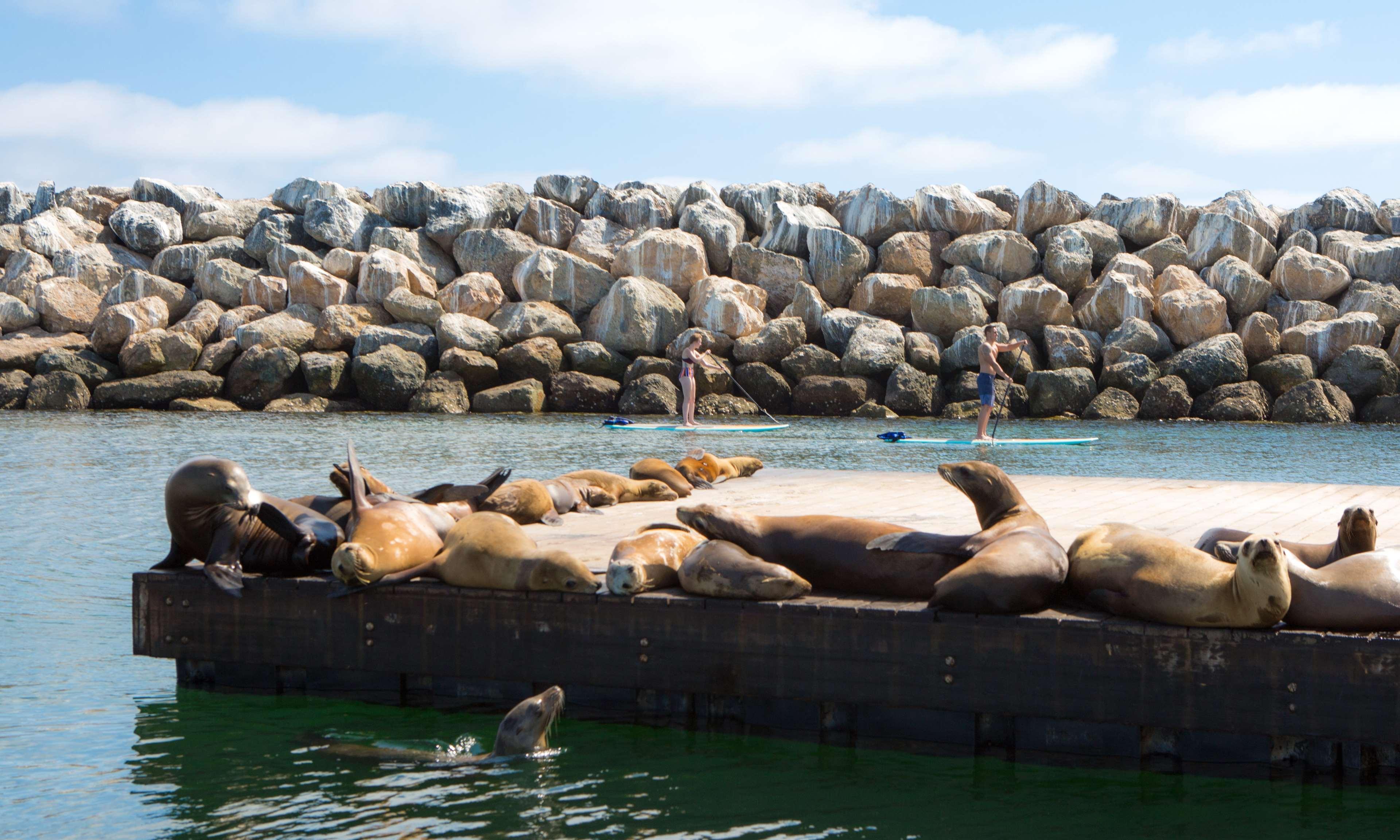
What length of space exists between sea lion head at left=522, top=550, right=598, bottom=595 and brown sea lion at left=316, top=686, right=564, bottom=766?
50cm

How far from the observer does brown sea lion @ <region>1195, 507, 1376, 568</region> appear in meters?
5.40

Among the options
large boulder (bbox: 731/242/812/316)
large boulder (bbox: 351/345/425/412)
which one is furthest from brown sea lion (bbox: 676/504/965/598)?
large boulder (bbox: 731/242/812/316)

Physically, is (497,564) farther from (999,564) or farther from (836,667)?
(999,564)

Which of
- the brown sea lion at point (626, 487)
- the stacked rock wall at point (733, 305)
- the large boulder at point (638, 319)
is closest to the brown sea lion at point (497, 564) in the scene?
the brown sea lion at point (626, 487)

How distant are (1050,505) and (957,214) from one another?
25535 mm

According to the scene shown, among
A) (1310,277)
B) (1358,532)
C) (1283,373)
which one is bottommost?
(1358,532)

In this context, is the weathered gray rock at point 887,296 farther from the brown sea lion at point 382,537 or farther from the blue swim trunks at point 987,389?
the brown sea lion at point 382,537

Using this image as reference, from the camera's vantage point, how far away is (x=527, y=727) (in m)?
5.48

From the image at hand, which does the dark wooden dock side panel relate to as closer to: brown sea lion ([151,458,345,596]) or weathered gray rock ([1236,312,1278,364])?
brown sea lion ([151,458,345,596])

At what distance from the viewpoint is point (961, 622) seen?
17.3ft

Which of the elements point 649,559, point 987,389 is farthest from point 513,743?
point 987,389

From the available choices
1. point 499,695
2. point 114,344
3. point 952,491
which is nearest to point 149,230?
point 114,344

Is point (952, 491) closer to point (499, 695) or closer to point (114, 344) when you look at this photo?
point (499, 695)

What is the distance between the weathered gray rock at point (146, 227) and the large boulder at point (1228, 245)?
28.1 metres
